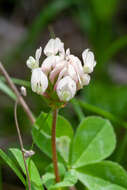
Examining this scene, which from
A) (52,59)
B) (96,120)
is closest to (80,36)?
(96,120)

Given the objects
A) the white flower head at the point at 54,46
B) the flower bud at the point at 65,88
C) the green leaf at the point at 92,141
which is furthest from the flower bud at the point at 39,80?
the green leaf at the point at 92,141

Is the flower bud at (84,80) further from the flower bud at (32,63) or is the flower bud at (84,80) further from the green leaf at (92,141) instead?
the green leaf at (92,141)

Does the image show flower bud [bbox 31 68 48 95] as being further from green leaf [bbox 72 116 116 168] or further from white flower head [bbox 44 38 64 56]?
green leaf [bbox 72 116 116 168]

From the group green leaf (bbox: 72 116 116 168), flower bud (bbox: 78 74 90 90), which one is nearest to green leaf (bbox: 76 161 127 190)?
green leaf (bbox: 72 116 116 168)

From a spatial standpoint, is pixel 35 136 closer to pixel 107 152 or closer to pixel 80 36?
pixel 107 152

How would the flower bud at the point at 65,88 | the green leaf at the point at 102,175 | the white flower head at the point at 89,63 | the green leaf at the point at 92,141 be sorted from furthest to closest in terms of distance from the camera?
1. the green leaf at the point at 92,141
2. the green leaf at the point at 102,175
3. the white flower head at the point at 89,63
4. the flower bud at the point at 65,88

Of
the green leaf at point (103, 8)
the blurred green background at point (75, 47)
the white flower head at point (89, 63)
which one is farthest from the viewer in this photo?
the green leaf at point (103, 8)
